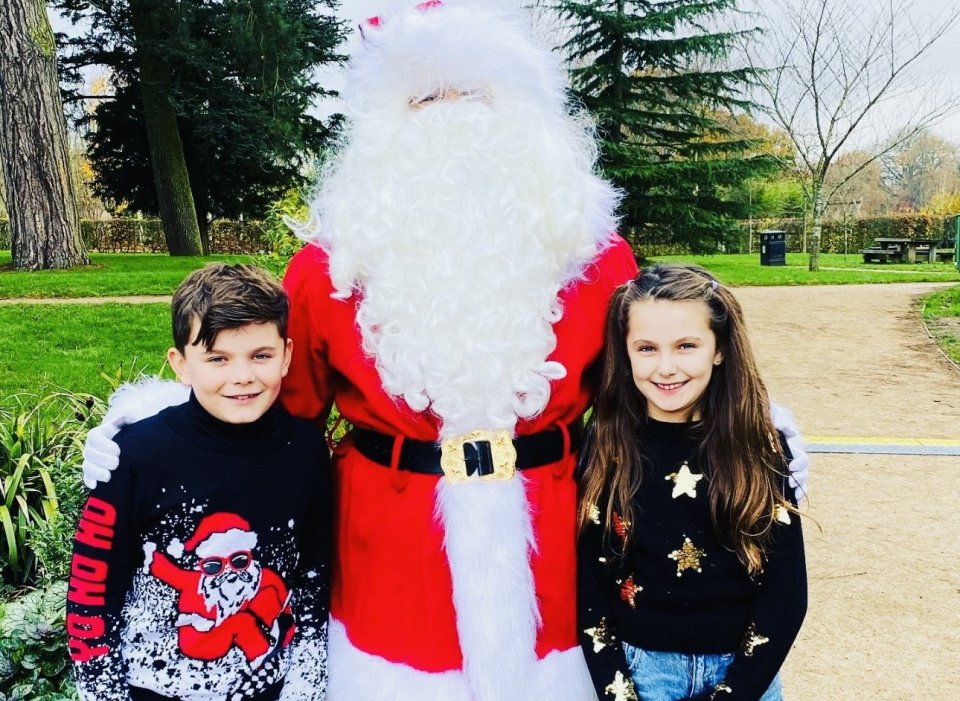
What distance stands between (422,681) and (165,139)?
17790mm

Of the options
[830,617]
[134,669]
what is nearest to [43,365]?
[134,669]

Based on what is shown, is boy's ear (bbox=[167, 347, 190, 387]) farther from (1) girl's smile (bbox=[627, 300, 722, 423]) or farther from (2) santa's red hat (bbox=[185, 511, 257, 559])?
(1) girl's smile (bbox=[627, 300, 722, 423])

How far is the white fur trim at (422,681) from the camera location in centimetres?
178

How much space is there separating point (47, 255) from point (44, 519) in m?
9.71

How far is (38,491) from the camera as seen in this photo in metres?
3.23

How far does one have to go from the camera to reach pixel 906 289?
14250 mm

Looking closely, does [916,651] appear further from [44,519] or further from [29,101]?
[29,101]

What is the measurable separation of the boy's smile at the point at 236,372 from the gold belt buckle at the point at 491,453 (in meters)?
0.41

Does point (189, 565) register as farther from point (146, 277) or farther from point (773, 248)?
point (773, 248)

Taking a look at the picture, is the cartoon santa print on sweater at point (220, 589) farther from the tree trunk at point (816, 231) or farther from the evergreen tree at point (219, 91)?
the tree trunk at point (816, 231)

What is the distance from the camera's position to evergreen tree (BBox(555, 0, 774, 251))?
1733cm

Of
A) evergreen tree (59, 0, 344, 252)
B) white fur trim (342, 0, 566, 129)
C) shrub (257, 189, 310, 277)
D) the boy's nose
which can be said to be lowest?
the boy's nose

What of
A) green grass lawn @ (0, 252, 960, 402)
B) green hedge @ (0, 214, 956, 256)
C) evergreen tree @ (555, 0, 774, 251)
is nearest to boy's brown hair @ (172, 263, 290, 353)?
green grass lawn @ (0, 252, 960, 402)

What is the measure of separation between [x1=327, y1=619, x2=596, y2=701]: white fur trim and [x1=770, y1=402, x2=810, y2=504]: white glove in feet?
2.06
